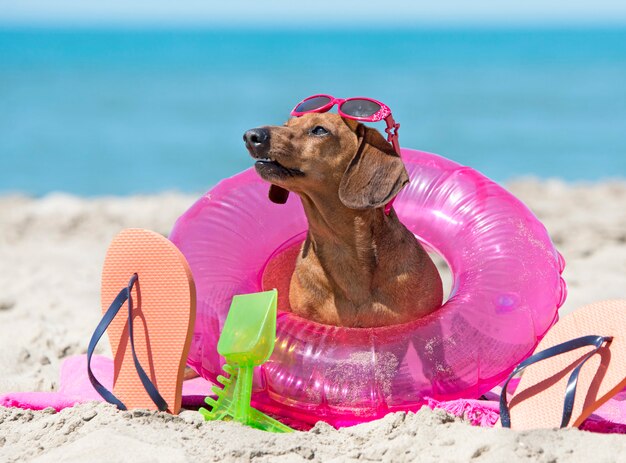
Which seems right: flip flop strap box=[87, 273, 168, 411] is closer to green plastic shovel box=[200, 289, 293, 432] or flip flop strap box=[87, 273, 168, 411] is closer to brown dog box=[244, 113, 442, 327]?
green plastic shovel box=[200, 289, 293, 432]

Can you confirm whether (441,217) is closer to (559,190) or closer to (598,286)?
(598,286)

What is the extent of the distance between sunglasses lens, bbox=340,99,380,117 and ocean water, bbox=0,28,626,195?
10327 mm

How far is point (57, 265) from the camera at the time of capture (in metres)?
6.78

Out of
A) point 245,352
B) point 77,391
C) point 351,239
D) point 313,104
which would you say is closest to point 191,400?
point 77,391

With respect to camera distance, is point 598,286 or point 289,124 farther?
point 598,286

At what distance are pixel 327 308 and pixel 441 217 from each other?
2.82 ft

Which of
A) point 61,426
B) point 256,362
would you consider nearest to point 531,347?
point 256,362

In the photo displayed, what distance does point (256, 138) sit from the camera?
3.58 metres

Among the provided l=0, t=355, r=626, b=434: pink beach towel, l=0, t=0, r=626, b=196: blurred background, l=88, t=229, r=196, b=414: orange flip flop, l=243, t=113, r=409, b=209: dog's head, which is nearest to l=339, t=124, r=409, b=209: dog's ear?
l=243, t=113, r=409, b=209: dog's head

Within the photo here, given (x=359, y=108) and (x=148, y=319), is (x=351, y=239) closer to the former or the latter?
(x=359, y=108)

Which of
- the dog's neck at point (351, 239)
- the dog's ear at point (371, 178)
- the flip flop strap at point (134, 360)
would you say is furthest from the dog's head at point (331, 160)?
the flip flop strap at point (134, 360)

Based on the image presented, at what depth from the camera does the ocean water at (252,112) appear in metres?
15.3

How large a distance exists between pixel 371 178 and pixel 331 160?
0.61ft

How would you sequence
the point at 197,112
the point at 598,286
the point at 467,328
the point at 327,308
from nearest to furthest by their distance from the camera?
the point at 467,328 < the point at 327,308 < the point at 598,286 < the point at 197,112
